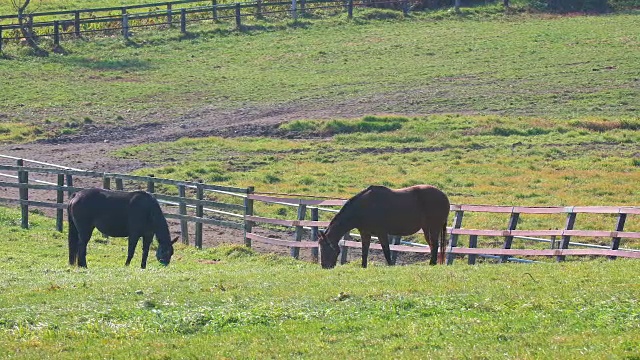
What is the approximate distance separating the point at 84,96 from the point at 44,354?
118 ft

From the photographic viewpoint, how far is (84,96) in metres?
45.8

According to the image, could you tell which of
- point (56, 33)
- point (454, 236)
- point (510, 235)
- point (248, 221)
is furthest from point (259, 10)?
point (510, 235)

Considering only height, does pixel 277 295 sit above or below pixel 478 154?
above

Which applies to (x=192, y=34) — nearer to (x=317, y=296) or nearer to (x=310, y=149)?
(x=310, y=149)

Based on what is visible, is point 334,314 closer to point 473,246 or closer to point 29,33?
point 473,246

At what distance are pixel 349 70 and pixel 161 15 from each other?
11496 millimetres

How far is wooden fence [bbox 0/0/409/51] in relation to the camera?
5347 cm

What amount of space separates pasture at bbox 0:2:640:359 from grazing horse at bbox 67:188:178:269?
0.53m

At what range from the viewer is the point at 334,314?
12.3 meters

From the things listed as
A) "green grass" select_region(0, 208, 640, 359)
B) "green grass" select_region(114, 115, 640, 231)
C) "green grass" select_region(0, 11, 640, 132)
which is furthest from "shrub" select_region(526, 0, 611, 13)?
"green grass" select_region(0, 208, 640, 359)

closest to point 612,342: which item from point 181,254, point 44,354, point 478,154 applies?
point 44,354

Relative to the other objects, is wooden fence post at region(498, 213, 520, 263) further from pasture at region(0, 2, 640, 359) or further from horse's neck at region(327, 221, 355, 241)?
horse's neck at region(327, 221, 355, 241)

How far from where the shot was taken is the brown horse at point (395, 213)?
18766 mm

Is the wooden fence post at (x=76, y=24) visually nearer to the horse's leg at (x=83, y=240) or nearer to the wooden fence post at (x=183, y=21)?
the wooden fence post at (x=183, y=21)
